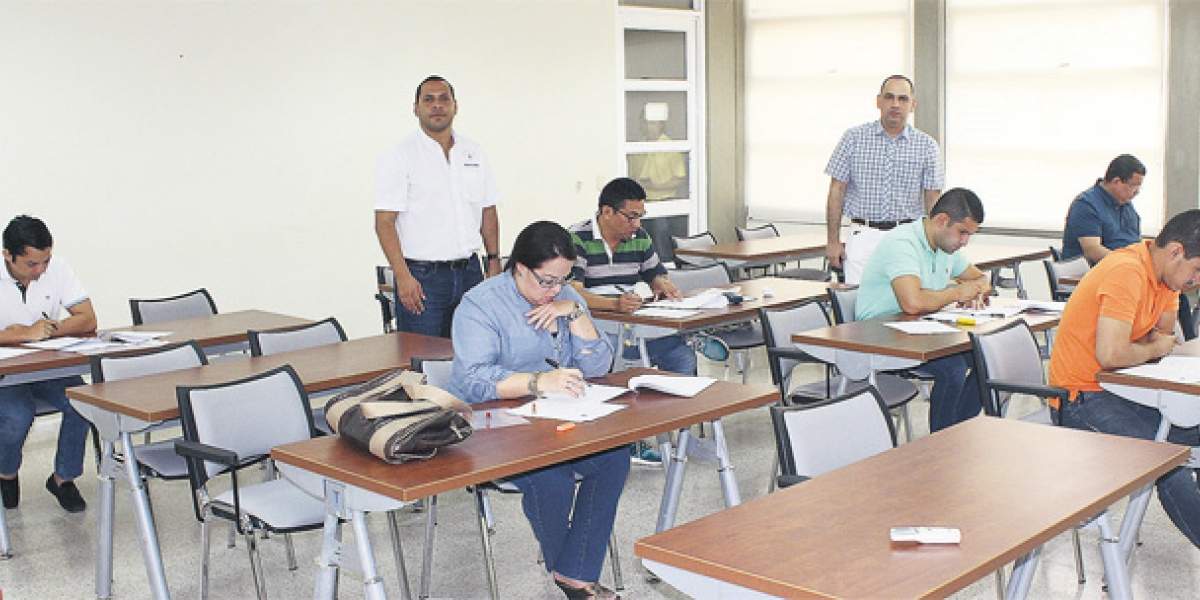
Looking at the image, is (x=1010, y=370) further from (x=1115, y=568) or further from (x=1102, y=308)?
(x=1115, y=568)

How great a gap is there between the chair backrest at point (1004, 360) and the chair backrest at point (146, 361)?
2.98 m

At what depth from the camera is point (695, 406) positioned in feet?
12.3

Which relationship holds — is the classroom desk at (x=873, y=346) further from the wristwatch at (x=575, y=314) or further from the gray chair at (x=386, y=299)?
the gray chair at (x=386, y=299)

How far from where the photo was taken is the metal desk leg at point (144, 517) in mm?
4094

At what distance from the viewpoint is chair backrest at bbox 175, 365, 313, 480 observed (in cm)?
393

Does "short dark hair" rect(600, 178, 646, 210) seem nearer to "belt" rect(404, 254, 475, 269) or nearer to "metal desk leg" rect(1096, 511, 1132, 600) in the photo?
"belt" rect(404, 254, 475, 269)

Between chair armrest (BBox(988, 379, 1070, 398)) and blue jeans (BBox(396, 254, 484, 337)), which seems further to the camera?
blue jeans (BBox(396, 254, 484, 337))

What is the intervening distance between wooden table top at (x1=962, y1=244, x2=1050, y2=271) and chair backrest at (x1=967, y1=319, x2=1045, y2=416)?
2.66m

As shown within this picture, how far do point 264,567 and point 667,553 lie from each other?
8.95 ft

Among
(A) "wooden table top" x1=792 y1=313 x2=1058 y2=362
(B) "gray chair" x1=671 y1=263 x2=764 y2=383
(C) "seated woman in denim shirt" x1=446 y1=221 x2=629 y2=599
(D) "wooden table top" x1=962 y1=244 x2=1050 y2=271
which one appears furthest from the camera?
(D) "wooden table top" x1=962 y1=244 x2=1050 y2=271

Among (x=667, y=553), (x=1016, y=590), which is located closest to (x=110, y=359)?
(x=667, y=553)

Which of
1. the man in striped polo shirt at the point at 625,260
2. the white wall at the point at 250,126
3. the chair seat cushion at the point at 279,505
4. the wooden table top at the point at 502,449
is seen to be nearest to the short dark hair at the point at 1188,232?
the wooden table top at the point at 502,449

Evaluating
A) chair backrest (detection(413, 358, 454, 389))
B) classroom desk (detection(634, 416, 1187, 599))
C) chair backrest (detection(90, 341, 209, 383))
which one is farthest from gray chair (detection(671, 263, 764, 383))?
classroom desk (detection(634, 416, 1187, 599))

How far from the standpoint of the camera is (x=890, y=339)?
484 cm
